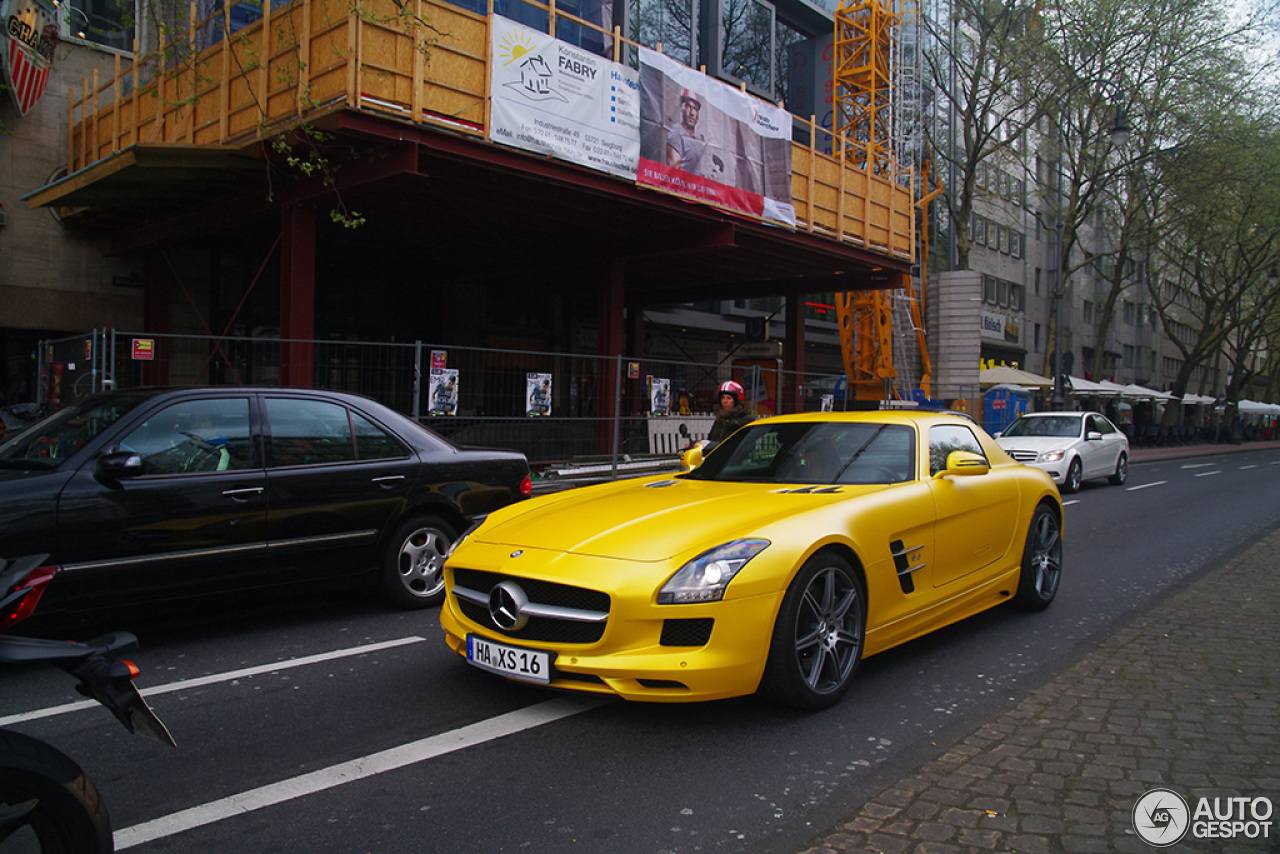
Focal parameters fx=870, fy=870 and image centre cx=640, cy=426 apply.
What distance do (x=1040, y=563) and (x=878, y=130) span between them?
26.8 meters

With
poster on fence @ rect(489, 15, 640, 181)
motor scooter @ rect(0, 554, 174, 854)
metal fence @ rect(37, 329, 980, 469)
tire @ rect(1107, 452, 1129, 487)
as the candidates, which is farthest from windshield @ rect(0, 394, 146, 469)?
tire @ rect(1107, 452, 1129, 487)

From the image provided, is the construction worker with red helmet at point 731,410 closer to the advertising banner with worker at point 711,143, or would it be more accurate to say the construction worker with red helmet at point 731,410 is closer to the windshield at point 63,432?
the windshield at point 63,432

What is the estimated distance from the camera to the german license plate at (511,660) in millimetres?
3734

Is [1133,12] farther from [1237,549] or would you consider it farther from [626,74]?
[1237,549]

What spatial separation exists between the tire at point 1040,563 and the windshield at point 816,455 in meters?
1.50

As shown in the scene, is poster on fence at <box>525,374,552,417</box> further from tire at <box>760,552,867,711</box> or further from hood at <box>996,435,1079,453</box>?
hood at <box>996,435,1079,453</box>

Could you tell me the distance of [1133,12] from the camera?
25078 millimetres

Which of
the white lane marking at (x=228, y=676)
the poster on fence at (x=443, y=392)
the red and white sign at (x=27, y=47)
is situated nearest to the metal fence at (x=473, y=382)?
the poster on fence at (x=443, y=392)

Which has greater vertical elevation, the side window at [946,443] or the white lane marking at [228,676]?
the side window at [946,443]

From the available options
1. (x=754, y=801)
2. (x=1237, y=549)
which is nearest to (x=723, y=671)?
(x=754, y=801)

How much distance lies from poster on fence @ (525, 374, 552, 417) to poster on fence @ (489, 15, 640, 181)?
124 inches

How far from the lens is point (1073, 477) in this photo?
1633 centimetres

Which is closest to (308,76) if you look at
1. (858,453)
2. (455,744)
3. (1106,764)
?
(858,453)

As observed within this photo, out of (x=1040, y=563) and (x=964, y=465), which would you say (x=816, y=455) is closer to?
(x=964, y=465)
